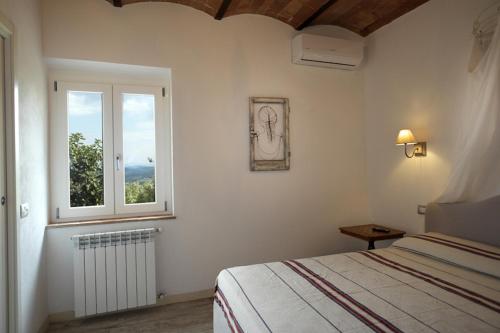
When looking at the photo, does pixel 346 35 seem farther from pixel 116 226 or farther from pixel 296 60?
pixel 116 226

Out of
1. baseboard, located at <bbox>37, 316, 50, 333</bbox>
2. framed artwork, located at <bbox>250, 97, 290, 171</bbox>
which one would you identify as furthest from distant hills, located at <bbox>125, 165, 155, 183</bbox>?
baseboard, located at <bbox>37, 316, 50, 333</bbox>

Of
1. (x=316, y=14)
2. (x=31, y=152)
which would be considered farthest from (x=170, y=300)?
(x=316, y=14)

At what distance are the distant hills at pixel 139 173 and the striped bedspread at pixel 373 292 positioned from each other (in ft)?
4.99

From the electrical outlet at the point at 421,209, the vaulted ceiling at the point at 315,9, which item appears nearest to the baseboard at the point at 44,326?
the vaulted ceiling at the point at 315,9

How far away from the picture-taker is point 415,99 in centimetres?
286

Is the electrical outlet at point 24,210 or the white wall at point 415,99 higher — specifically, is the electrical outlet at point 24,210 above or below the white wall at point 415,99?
below

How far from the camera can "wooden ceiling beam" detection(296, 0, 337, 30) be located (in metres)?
2.77

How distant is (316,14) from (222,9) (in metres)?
0.95

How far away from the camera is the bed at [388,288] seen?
127 centimetres

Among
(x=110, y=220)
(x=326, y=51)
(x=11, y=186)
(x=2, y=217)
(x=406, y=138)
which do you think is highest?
(x=326, y=51)

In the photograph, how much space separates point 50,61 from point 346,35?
305 centimetres

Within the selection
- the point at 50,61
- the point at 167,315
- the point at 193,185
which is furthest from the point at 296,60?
the point at 167,315

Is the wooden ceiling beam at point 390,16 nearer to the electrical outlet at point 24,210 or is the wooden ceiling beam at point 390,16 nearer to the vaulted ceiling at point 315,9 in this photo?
the vaulted ceiling at point 315,9

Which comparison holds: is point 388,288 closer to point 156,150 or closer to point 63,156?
point 156,150
